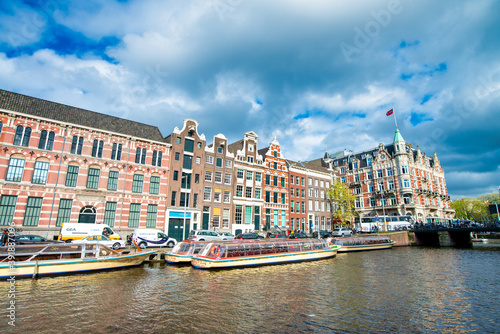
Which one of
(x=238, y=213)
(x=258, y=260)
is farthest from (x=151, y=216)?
(x=258, y=260)

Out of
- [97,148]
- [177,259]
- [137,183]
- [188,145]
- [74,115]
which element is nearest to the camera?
[177,259]

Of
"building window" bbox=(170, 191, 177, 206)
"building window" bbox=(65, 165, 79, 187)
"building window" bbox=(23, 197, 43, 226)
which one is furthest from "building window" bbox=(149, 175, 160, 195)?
"building window" bbox=(23, 197, 43, 226)

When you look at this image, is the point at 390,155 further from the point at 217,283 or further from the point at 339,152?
the point at 217,283

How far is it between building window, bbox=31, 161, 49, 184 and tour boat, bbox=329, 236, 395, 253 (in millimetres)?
38173

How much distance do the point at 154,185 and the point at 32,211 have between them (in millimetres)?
14486

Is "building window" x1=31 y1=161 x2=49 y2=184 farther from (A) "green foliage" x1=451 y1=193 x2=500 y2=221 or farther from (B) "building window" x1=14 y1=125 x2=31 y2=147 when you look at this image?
(A) "green foliage" x1=451 y1=193 x2=500 y2=221

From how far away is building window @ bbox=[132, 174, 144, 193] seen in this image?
3834 cm

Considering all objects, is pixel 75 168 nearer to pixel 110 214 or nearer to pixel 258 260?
pixel 110 214

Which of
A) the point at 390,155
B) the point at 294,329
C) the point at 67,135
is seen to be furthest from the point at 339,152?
the point at 294,329

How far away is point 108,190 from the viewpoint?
36.1m

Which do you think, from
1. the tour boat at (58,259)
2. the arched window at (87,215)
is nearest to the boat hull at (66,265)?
the tour boat at (58,259)

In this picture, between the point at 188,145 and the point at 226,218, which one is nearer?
the point at 188,145

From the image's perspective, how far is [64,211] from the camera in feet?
108

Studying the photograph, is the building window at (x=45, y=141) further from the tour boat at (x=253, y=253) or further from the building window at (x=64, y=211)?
the tour boat at (x=253, y=253)
